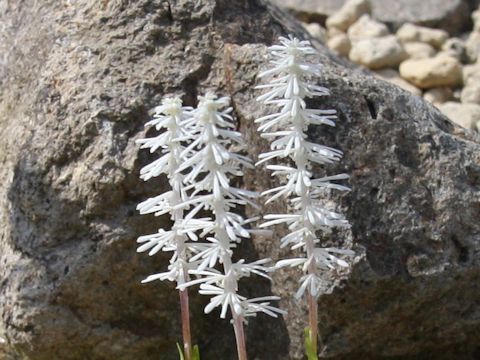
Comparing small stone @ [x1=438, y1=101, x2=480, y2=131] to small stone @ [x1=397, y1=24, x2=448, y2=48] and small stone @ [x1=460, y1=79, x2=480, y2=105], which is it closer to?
small stone @ [x1=460, y1=79, x2=480, y2=105]

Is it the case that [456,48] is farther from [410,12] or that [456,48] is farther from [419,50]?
[410,12]

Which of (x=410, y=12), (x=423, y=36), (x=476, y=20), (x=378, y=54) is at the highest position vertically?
(x=378, y=54)

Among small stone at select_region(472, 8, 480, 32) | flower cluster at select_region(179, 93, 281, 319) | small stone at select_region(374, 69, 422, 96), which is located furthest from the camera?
small stone at select_region(472, 8, 480, 32)

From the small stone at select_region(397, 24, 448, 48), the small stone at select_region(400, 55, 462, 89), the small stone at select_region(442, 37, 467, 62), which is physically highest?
the small stone at select_region(400, 55, 462, 89)

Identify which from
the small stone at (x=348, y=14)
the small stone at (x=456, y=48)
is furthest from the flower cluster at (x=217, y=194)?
the small stone at (x=348, y=14)

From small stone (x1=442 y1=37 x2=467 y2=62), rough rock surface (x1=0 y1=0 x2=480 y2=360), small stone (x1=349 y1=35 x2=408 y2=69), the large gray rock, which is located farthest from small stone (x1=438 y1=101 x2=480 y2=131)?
rough rock surface (x1=0 y1=0 x2=480 y2=360)

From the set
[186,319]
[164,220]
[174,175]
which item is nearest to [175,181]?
[174,175]

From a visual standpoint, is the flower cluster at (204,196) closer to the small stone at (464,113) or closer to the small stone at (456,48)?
the small stone at (464,113)
